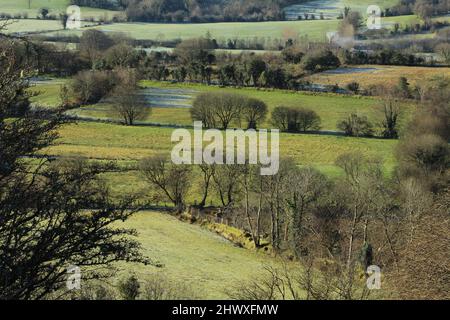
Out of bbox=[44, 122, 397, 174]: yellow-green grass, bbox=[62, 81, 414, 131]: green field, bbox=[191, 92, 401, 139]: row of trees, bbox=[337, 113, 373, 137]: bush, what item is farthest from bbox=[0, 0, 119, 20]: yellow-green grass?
bbox=[337, 113, 373, 137]: bush

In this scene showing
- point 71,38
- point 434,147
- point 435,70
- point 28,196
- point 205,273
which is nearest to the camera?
point 28,196

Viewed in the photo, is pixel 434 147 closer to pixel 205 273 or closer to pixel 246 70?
pixel 205 273

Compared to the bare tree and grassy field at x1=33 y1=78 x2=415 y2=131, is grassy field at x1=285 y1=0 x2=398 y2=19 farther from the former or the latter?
Result: the bare tree

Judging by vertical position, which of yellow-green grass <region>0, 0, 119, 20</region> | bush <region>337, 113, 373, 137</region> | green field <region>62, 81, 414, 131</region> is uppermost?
yellow-green grass <region>0, 0, 119, 20</region>

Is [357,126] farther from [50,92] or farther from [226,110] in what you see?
[50,92]

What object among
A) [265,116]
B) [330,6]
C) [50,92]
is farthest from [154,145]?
[330,6]
